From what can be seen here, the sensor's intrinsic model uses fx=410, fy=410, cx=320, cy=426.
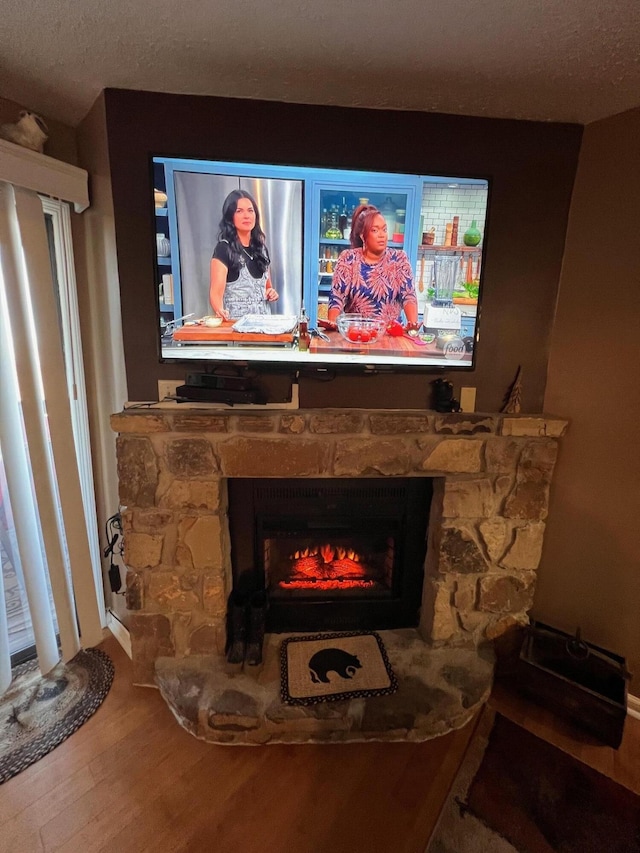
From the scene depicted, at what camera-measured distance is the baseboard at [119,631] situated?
6.17 feet

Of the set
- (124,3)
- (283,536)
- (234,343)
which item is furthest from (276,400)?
(124,3)

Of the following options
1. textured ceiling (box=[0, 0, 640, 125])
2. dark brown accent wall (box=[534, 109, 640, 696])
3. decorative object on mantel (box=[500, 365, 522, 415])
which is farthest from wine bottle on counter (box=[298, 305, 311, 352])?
dark brown accent wall (box=[534, 109, 640, 696])

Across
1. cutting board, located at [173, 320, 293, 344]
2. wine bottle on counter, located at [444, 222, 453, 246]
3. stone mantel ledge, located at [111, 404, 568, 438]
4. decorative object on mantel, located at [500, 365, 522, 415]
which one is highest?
wine bottle on counter, located at [444, 222, 453, 246]

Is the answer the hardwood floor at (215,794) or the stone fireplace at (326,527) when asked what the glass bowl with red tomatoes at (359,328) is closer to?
the stone fireplace at (326,527)

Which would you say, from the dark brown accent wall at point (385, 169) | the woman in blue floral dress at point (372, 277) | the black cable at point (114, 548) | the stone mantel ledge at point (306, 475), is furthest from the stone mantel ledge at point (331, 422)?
the black cable at point (114, 548)

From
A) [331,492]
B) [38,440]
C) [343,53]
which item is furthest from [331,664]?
[343,53]

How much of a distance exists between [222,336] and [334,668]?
1413 mm

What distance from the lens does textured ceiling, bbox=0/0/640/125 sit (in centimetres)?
103

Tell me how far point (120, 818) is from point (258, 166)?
213 cm

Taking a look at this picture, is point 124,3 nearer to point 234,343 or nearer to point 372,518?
point 234,343

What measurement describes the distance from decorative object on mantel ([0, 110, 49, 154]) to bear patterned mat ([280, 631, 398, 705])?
2.16 metres

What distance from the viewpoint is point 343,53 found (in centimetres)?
118

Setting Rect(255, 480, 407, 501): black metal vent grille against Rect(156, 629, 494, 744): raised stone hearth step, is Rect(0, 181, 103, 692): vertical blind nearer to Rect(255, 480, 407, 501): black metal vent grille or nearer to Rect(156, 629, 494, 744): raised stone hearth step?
Rect(156, 629, 494, 744): raised stone hearth step

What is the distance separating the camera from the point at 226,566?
5.62 ft
